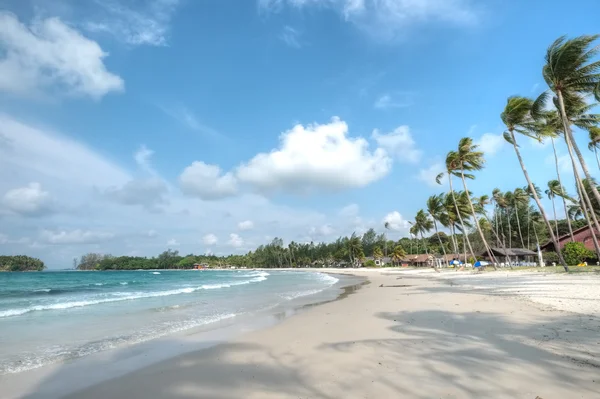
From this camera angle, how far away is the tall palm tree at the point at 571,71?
655 inches

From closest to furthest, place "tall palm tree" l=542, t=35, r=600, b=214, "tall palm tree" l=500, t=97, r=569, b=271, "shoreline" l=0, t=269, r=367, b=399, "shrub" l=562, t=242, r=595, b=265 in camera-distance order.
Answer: "shoreline" l=0, t=269, r=367, b=399 < "tall palm tree" l=542, t=35, r=600, b=214 < "tall palm tree" l=500, t=97, r=569, b=271 < "shrub" l=562, t=242, r=595, b=265

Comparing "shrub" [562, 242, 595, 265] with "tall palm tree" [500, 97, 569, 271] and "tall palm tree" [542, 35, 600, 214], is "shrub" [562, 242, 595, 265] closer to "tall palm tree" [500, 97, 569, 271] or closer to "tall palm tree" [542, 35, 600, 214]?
"tall palm tree" [500, 97, 569, 271]

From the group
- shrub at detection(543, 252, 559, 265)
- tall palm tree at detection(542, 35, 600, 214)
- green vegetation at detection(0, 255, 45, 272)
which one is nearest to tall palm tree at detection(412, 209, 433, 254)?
shrub at detection(543, 252, 559, 265)

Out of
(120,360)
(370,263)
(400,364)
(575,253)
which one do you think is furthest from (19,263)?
(400,364)

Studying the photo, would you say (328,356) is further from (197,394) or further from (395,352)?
(197,394)

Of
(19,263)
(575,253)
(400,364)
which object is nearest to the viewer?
(400,364)

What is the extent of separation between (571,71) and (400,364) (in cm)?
1885

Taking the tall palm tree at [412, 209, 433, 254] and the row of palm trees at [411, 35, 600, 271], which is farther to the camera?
the tall palm tree at [412, 209, 433, 254]

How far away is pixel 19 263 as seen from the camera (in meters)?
147

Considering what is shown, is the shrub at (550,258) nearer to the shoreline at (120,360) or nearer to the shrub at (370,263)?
the shoreline at (120,360)

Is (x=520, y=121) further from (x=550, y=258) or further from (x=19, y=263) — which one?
(x=19, y=263)

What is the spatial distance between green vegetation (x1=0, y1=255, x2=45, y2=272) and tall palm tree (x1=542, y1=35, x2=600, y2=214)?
185 m

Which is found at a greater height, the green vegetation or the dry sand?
the green vegetation

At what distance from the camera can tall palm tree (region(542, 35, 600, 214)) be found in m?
16.6
